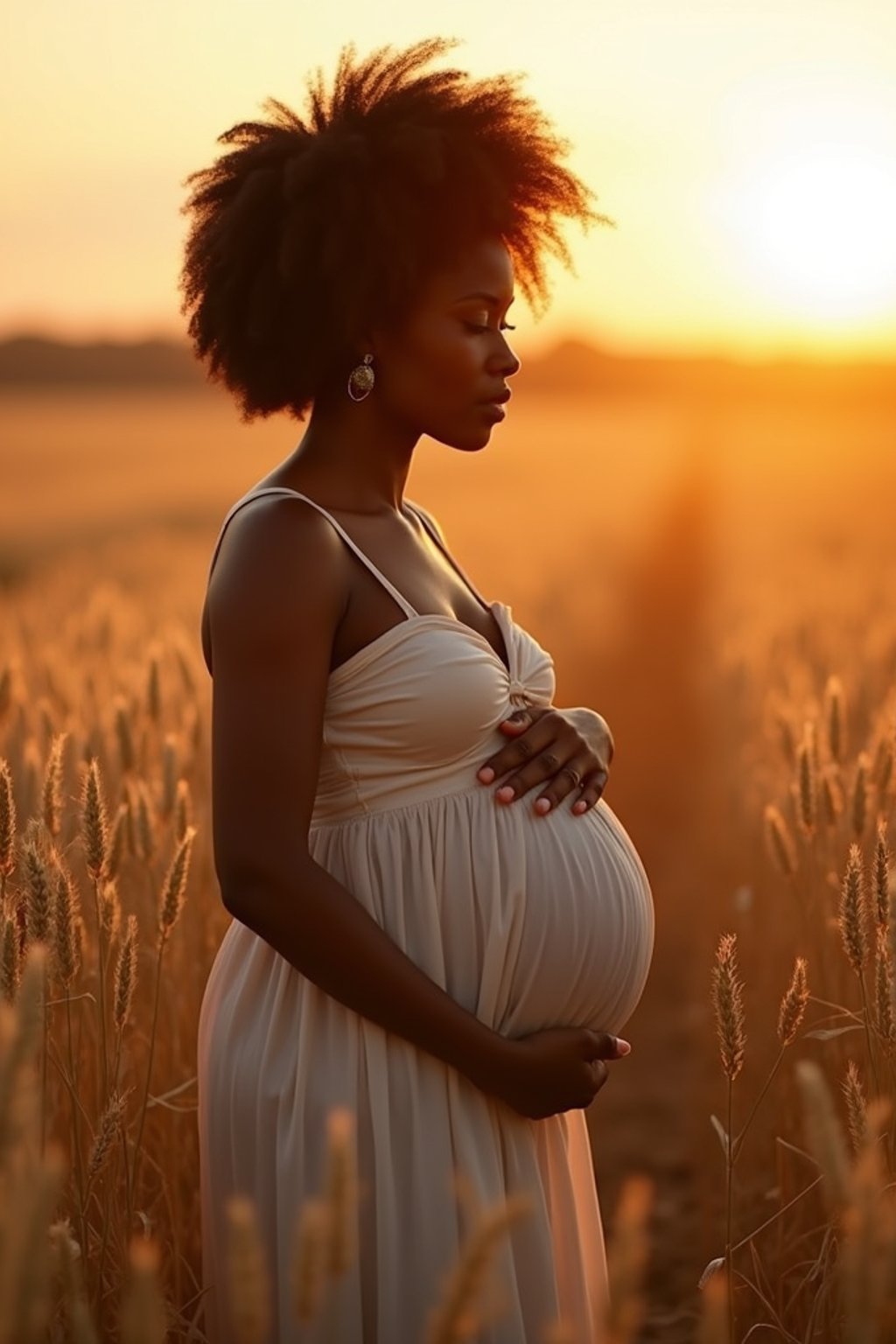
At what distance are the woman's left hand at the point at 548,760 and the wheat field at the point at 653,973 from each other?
354mm

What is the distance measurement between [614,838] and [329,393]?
736 millimetres

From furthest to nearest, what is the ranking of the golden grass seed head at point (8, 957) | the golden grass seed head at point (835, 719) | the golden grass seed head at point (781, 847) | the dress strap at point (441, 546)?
the golden grass seed head at point (835, 719), the golden grass seed head at point (781, 847), the dress strap at point (441, 546), the golden grass seed head at point (8, 957)

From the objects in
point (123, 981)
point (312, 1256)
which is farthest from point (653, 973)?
point (312, 1256)

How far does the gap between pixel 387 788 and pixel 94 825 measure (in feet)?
1.25

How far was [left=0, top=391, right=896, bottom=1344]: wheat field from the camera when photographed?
1.19 metres

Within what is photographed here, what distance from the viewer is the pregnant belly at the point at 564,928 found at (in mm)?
2086

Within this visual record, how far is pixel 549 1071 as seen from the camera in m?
2.03

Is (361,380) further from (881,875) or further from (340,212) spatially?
(881,875)

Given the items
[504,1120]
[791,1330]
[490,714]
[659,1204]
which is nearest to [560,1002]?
[504,1120]

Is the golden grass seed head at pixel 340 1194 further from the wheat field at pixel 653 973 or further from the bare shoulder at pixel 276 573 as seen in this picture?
the bare shoulder at pixel 276 573

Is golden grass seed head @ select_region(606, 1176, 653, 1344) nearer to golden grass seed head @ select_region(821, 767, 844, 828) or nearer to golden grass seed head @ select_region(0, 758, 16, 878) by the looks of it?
golden grass seed head @ select_region(0, 758, 16, 878)

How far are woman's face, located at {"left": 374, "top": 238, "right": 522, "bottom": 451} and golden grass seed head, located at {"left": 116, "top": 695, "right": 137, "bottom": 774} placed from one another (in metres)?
1.17

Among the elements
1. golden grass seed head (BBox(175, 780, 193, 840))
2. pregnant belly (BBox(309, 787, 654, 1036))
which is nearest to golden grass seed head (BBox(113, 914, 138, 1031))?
pregnant belly (BBox(309, 787, 654, 1036))

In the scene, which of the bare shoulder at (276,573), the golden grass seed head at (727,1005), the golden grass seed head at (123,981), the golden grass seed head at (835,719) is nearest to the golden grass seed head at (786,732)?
the golden grass seed head at (835,719)
